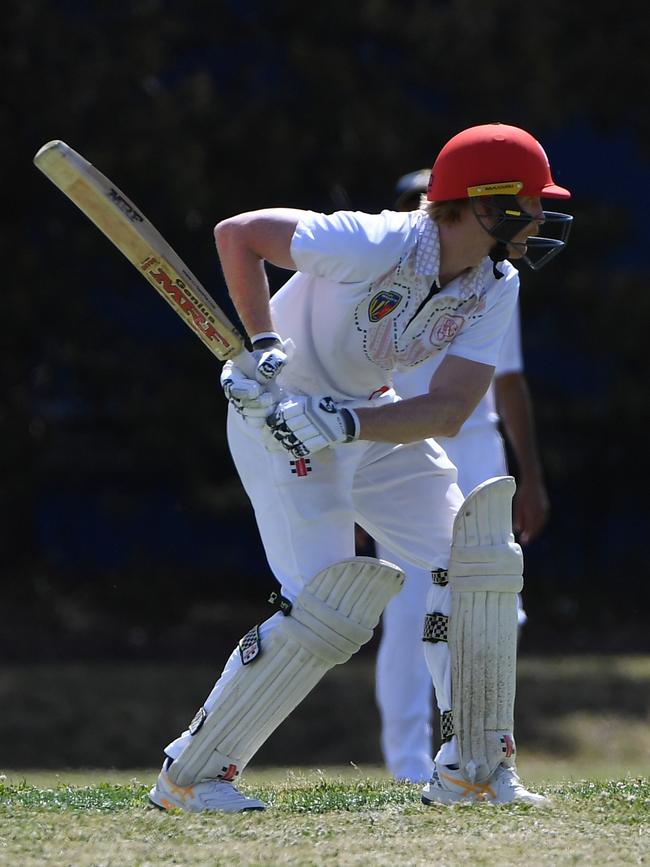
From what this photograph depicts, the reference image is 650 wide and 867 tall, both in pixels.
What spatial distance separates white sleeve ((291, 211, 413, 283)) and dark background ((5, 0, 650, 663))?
5.15 metres

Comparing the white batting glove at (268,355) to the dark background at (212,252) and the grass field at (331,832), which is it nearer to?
the grass field at (331,832)

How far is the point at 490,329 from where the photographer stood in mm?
3609

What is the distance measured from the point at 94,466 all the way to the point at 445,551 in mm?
6112

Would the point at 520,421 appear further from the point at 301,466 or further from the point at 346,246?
the point at 346,246

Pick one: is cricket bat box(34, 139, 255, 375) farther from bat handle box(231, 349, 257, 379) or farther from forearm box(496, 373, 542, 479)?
forearm box(496, 373, 542, 479)

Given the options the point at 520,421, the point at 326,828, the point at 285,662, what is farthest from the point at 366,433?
the point at 520,421

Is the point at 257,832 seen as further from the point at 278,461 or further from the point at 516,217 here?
the point at 516,217

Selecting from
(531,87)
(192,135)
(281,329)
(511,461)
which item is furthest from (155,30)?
(281,329)

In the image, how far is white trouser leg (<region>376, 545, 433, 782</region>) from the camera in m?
4.85

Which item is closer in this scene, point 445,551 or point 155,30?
point 445,551

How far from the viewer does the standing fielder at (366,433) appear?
11.1 feet

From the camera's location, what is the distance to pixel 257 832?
3059 millimetres

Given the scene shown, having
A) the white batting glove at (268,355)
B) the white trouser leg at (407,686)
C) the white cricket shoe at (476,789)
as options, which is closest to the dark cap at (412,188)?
the white trouser leg at (407,686)

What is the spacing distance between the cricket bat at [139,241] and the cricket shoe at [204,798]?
3.05 feet
